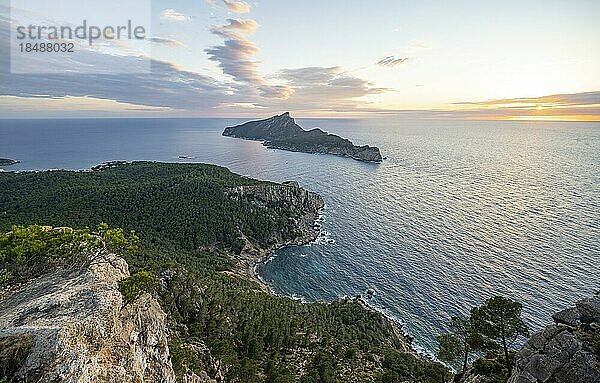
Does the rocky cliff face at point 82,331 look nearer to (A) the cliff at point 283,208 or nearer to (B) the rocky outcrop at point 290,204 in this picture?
(A) the cliff at point 283,208

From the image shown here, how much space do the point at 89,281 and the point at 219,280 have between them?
41487 millimetres

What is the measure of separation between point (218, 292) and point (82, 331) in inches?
1415

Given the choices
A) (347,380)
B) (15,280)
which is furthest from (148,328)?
(347,380)

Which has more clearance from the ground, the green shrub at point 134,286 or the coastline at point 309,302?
the green shrub at point 134,286

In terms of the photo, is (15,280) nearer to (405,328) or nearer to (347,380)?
(347,380)

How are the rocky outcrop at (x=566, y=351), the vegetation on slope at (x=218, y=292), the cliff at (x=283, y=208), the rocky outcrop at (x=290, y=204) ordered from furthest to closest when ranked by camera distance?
1. the rocky outcrop at (x=290, y=204)
2. the cliff at (x=283, y=208)
3. the vegetation on slope at (x=218, y=292)
4. the rocky outcrop at (x=566, y=351)

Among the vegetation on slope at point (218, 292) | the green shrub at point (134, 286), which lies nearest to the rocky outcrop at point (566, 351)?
the vegetation on slope at point (218, 292)

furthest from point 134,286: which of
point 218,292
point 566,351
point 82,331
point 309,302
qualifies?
point 309,302

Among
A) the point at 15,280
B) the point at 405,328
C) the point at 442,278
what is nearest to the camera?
the point at 15,280

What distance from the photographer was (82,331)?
1789 cm

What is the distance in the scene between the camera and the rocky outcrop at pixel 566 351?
1986 centimetres

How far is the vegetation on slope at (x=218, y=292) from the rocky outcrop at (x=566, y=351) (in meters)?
19.6

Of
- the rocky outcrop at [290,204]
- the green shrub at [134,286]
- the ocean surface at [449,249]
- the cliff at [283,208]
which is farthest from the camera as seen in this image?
the rocky outcrop at [290,204]

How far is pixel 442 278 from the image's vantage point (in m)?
69.8
